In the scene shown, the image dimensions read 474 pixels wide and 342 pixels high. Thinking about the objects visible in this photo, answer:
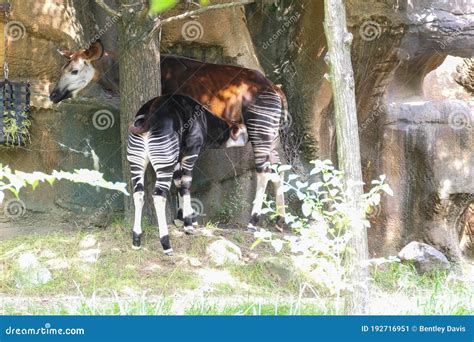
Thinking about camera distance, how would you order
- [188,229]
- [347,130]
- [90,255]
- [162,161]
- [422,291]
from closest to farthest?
[347,130] → [422,291] → [90,255] → [162,161] → [188,229]

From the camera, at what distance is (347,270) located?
3.95 meters

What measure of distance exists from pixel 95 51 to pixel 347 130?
324 centimetres

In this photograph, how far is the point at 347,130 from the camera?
4.05 meters

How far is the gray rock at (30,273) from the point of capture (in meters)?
5.43

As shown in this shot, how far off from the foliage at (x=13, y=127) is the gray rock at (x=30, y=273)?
4.93 ft

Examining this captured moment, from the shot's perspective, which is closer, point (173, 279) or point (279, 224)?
point (173, 279)

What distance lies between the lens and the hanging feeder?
21.9 feet

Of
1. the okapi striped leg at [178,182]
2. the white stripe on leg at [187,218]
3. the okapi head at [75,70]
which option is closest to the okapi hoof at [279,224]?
the okapi striped leg at [178,182]

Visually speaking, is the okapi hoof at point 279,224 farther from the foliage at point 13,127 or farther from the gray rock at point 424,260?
the foliage at point 13,127

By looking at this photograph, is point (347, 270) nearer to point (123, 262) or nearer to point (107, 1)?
point (123, 262)

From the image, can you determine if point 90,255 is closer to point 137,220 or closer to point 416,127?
point 137,220

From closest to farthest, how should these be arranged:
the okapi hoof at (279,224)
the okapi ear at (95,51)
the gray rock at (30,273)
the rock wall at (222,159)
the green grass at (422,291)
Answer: the green grass at (422,291)
the gray rock at (30,273)
the okapi ear at (95,51)
the okapi hoof at (279,224)
the rock wall at (222,159)

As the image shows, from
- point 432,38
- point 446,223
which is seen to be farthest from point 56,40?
point 446,223

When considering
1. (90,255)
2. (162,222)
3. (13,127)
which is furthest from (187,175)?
(13,127)
